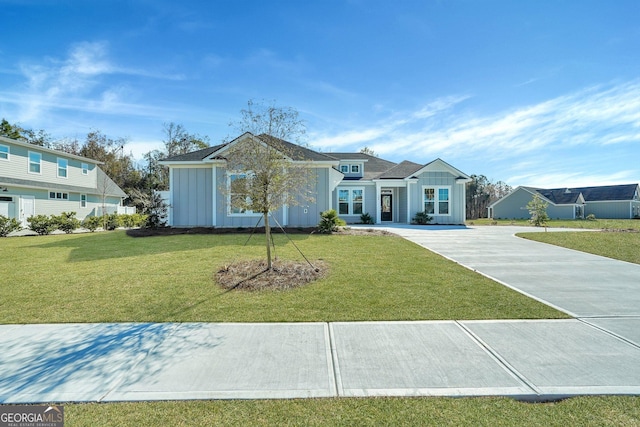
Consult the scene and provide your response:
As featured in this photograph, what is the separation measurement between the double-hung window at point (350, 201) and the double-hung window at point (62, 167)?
22938 mm

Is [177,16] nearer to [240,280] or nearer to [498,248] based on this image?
[240,280]

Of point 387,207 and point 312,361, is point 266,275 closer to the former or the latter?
point 312,361

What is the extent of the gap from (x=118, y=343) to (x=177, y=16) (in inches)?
434

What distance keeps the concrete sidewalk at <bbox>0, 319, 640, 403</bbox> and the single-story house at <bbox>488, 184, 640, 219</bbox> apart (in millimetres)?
39836

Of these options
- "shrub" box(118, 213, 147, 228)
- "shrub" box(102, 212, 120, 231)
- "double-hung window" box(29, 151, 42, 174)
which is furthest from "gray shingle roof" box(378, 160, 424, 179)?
"double-hung window" box(29, 151, 42, 174)

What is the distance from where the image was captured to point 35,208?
20.1 meters

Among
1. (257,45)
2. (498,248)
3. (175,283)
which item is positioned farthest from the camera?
(257,45)

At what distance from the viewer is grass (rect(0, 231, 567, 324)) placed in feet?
14.2

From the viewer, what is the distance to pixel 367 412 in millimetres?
2287

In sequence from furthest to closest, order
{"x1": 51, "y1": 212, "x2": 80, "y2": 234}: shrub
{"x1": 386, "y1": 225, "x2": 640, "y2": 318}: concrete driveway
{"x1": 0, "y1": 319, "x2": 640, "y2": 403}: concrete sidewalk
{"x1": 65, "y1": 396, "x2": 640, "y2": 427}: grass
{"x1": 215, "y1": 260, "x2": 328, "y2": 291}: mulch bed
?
1. {"x1": 51, "y1": 212, "x2": 80, "y2": 234}: shrub
2. {"x1": 215, "y1": 260, "x2": 328, "y2": 291}: mulch bed
3. {"x1": 386, "y1": 225, "x2": 640, "y2": 318}: concrete driveway
4. {"x1": 0, "y1": 319, "x2": 640, "y2": 403}: concrete sidewalk
5. {"x1": 65, "y1": 396, "x2": 640, "y2": 427}: grass

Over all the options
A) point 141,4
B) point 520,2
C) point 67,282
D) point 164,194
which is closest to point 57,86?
point 164,194

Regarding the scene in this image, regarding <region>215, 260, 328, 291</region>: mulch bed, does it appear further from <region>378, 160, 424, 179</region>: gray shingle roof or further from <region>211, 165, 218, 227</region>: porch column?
<region>378, 160, 424, 179</region>: gray shingle roof

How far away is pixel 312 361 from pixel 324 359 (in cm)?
14

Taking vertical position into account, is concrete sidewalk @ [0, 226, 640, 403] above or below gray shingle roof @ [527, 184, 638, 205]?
below
